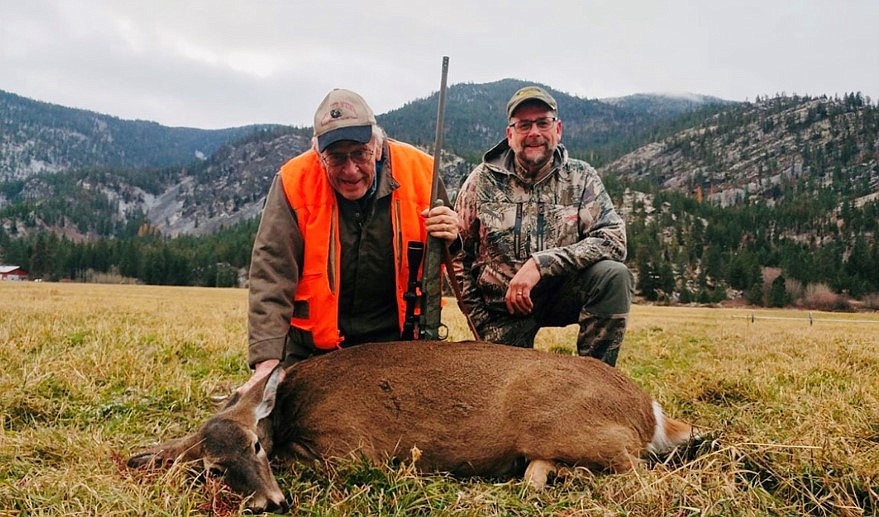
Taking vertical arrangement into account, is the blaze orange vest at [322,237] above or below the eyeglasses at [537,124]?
below

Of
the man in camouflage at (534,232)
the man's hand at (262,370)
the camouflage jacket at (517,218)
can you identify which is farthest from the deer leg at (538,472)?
the camouflage jacket at (517,218)

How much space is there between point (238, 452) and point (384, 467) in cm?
80

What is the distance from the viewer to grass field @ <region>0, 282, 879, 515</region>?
10.6 ft

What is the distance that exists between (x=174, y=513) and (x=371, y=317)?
261cm

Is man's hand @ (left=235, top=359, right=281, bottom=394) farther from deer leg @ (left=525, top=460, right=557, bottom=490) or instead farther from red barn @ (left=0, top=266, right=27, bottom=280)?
red barn @ (left=0, top=266, right=27, bottom=280)

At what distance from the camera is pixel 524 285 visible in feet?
17.6

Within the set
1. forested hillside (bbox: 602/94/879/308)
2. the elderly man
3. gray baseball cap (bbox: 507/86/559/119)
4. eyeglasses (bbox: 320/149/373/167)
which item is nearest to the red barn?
forested hillside (bbox: 602/94/879/308)

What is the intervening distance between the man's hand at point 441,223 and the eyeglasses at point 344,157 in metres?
0.64

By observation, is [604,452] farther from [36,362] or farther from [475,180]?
[36,362]

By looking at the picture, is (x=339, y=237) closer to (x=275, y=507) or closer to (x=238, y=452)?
(x=238, y=452)

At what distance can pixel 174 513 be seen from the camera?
3.08 meters

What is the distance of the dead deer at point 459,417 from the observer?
389 cm

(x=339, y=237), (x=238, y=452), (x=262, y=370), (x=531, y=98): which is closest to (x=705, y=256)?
(x=531, y=98)

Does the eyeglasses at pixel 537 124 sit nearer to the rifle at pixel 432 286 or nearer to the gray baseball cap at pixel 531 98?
the gray baseball cap at pixel 531 98
